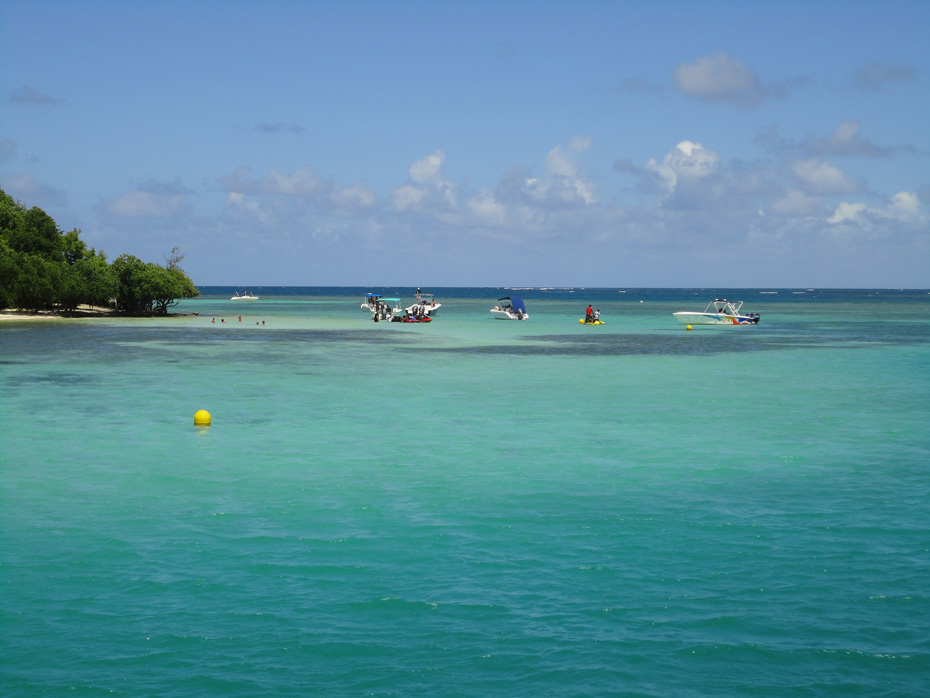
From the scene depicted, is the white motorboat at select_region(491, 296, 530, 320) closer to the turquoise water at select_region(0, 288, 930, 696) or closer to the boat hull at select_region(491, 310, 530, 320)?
the boat hull at select_region(491, 310, 530, 320)

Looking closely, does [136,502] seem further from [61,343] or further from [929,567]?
[61,343]

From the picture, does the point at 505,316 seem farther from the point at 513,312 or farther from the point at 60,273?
the point at 60,273

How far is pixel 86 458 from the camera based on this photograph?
19.0 m

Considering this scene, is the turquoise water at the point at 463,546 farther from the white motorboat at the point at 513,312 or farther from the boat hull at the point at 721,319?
the white motorboat at the point at 513,312

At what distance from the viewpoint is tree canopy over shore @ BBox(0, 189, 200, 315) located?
8056 centimetres

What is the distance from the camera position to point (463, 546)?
1280 cm

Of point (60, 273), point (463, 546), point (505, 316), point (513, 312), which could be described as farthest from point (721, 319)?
point (463, 546)

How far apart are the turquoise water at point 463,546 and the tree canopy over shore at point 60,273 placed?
56.6m

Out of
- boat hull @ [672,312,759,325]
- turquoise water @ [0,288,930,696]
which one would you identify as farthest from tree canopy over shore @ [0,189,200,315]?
turquoise water @ [0,288,930,696]

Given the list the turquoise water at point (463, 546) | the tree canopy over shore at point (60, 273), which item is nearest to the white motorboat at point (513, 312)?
the tree canopy over shore at point (60, 273)

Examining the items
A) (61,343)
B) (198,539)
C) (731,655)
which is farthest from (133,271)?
(731,655)

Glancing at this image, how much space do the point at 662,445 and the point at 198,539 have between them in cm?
1146

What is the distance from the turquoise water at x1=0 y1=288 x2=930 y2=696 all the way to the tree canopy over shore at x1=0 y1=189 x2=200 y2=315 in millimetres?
56589

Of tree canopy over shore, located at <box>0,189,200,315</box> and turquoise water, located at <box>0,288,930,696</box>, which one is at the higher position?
tree canopy over shore, located at <box>0,189,200,315</box>
